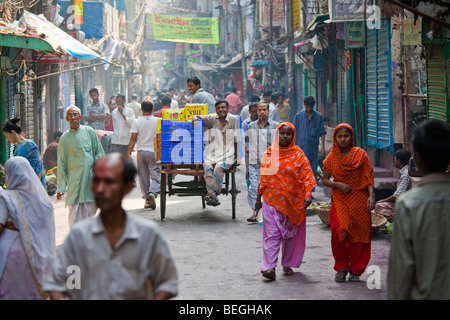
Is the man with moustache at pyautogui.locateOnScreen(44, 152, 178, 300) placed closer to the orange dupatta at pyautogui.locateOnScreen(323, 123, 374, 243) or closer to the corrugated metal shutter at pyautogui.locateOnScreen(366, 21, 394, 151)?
the orange dupatta at pyautogui.locateOnScreen(323, 123, 374, 243)

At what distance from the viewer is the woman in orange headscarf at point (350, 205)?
7176mm

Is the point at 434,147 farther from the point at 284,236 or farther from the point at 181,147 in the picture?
the point at 181,147

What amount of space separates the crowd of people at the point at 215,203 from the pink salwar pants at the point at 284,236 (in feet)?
0.03

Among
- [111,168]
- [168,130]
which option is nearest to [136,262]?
[111,168]

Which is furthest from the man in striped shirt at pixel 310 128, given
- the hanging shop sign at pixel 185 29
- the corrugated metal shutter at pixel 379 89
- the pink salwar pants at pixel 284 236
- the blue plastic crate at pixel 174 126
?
the hanging shop sign at pixel 185 29

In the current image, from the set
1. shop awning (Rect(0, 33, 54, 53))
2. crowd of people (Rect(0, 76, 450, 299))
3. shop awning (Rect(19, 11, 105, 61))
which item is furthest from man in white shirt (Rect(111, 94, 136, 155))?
crowd of people (Rect(0, 76, 450, 299))

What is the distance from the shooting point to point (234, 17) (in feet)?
148

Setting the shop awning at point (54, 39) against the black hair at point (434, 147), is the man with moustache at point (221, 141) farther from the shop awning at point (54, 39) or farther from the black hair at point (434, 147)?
the black hair at point (434, 147)

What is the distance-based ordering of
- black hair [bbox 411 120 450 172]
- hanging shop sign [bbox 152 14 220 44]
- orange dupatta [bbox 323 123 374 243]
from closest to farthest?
black hair [bbox 411 120 450 172]
orange dupatta [bbox 323 123 374 243]
hanging shop sign [bbox 152 14 220 44]

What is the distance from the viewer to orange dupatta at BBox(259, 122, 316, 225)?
750 cm

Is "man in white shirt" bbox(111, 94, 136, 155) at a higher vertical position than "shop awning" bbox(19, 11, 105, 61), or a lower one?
lower

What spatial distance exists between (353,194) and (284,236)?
2.74 feet

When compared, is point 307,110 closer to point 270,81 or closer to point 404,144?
point 404,144

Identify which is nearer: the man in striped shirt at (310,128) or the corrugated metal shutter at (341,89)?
the man in striped shirt at (310,128)
